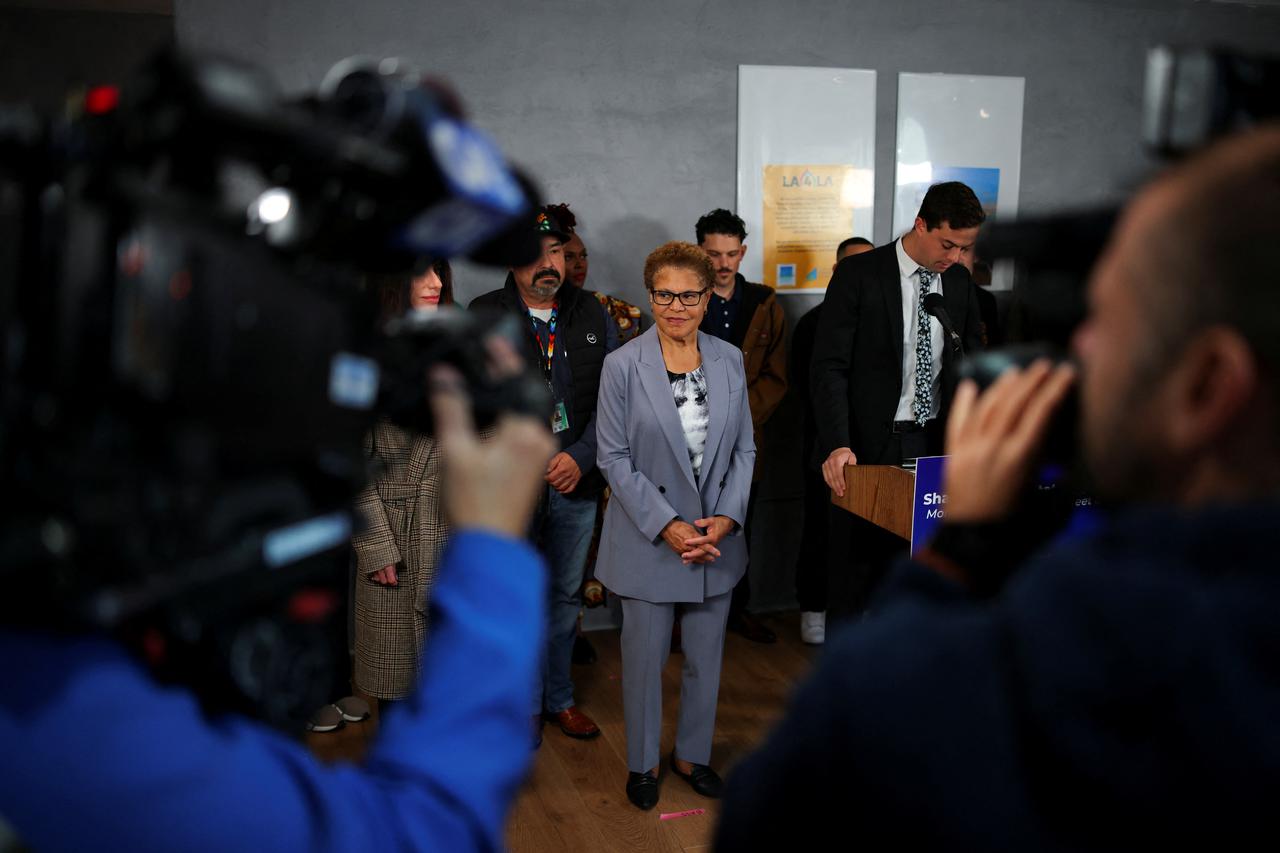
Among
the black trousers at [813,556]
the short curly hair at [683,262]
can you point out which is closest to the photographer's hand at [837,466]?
the short curly hair at [683,262]

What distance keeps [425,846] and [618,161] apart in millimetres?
3809

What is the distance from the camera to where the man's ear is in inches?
22.3

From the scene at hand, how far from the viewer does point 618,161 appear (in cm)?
421

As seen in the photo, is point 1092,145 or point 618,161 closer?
point 618,161

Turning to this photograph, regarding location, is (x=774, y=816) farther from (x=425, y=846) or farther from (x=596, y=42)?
(x=596, y=42)

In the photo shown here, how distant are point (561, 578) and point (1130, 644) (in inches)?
115

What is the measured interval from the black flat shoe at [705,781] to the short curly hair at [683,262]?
1.49 metres

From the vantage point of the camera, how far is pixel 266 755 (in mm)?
685

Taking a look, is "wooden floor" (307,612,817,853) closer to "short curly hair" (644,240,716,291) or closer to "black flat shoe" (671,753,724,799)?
"black flat shoe" (671,753,724,799)

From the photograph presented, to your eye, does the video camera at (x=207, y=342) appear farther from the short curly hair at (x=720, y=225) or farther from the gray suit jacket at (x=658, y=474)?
the short curly hair at (x=720, y=225)

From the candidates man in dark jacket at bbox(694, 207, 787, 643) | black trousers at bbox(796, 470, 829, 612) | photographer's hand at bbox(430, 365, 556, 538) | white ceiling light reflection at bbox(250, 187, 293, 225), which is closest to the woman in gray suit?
man in dark jacket at bbox(694, 207, 787, 643)

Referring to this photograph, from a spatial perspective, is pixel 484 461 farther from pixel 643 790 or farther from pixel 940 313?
pixel 940 313

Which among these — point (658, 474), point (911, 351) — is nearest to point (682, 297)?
point (658, 474)

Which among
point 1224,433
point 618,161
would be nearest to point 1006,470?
point 1224,433
